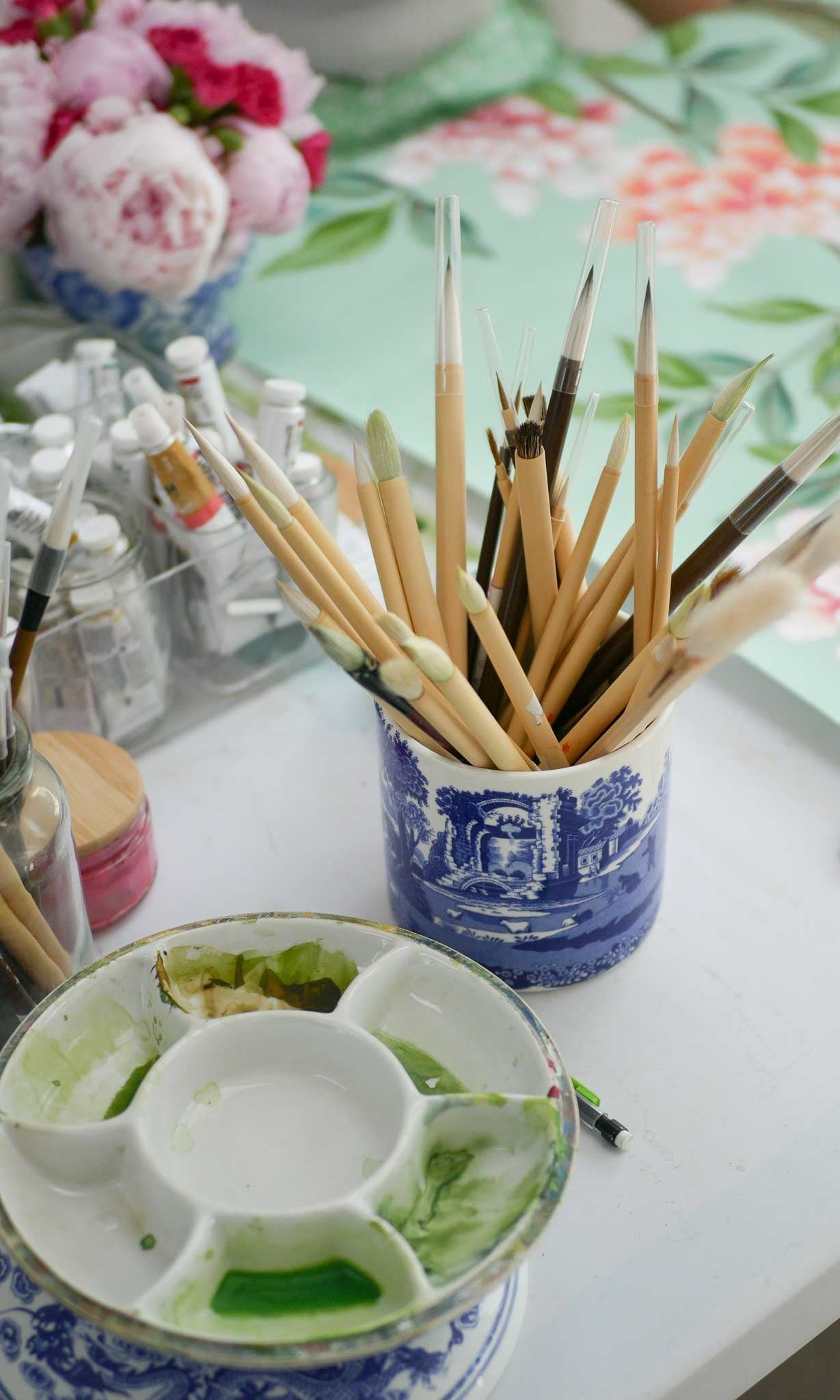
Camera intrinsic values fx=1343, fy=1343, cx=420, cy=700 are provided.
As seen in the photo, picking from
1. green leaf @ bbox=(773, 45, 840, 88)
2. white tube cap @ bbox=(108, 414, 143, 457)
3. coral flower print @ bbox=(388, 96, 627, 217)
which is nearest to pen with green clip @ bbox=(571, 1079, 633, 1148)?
white tube cap @ bbox=(108, 414, 143, 457)

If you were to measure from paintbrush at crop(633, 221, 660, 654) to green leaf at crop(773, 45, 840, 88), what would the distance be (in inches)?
31.0

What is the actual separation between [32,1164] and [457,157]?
0.82 metres

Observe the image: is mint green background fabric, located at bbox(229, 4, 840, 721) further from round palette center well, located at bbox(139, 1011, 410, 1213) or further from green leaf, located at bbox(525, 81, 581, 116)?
round palette center well, located at bbox(139, 1011, 410, 1213)

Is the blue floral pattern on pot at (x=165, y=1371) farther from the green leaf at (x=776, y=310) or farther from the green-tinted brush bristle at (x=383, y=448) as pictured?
the green leaf at (x=776, y=310)

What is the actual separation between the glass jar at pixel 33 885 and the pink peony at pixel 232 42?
0.47m

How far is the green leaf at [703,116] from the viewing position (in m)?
0.99

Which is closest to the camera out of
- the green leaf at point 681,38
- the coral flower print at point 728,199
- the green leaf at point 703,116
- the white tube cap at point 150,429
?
the white tube cap at point 150,429

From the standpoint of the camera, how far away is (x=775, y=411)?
2.41 ft

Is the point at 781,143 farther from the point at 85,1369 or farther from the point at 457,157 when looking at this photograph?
the point at 85,1369

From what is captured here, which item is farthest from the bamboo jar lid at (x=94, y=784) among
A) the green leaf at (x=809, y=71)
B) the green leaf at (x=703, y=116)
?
the green leaf at (x=809, y=71)

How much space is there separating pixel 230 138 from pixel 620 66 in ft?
1.60

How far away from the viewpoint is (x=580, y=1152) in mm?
414

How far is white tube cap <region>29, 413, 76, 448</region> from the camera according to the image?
0.60 m

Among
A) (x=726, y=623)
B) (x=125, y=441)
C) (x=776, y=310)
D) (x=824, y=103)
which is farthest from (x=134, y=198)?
(x=824, y=103)
